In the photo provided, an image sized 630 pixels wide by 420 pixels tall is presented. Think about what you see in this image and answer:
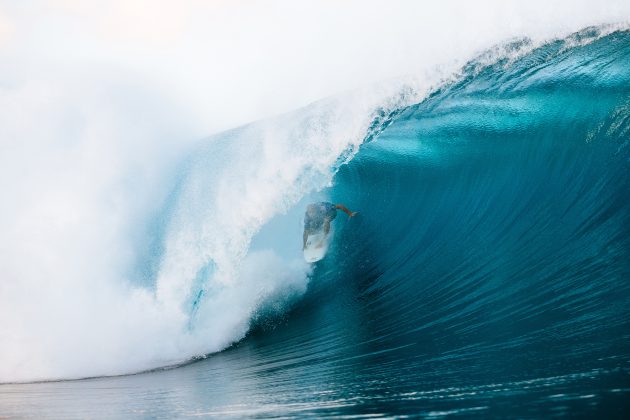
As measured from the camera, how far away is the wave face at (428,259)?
2.94 meters

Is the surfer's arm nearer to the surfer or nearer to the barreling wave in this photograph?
the surfer

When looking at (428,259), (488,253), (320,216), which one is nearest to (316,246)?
(320,216)

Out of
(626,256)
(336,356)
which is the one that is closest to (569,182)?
(626,256)

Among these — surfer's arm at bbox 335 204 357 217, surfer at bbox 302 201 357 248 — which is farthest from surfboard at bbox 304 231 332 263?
surfer's arm at bbox 335 204 357 217

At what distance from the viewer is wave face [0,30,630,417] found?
9.65 ft

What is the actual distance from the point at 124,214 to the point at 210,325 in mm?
4201

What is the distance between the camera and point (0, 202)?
10344 mm

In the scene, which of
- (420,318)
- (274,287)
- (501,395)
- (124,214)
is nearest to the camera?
(501,395)

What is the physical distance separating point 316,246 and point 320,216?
0.48 meters

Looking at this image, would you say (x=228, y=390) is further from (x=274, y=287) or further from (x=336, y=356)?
(x=274, y=287)

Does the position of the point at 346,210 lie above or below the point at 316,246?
above

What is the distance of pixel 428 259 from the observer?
603 cm

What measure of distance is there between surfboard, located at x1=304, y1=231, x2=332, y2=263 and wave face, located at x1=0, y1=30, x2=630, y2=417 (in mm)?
165

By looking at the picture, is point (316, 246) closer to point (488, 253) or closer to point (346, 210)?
point (346, 210)
